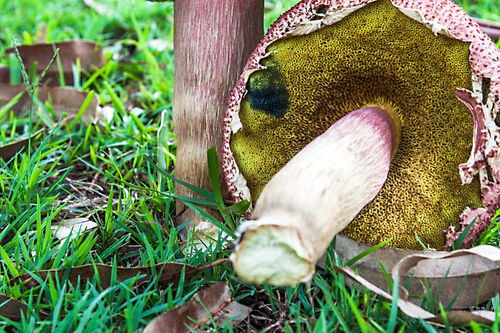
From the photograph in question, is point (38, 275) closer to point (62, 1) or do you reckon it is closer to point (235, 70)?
point (235, 70)

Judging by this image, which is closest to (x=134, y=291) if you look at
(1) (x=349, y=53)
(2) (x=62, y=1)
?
(1) (x=349, y=53)

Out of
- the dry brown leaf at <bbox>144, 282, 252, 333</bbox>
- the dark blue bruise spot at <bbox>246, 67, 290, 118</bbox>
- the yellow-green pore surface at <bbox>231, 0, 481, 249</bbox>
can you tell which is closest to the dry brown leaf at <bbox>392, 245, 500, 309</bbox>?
the yellow-green pore surface at <bbox>231, 0, 481, 249</bbox>

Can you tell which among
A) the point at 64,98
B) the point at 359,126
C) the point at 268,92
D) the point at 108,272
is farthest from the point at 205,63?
the point at 64,98

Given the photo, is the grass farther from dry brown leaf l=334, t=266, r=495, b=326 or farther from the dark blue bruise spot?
the dark blue bruise spot

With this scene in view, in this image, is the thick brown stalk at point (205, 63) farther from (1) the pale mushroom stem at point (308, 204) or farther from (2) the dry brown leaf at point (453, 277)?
(2) the dry brown leaf at point (453, 277)

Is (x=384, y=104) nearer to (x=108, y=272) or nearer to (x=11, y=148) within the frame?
(x=108, y=272)

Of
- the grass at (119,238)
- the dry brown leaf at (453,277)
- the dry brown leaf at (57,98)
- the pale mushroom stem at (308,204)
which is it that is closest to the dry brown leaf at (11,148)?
the grass at (119,238)
